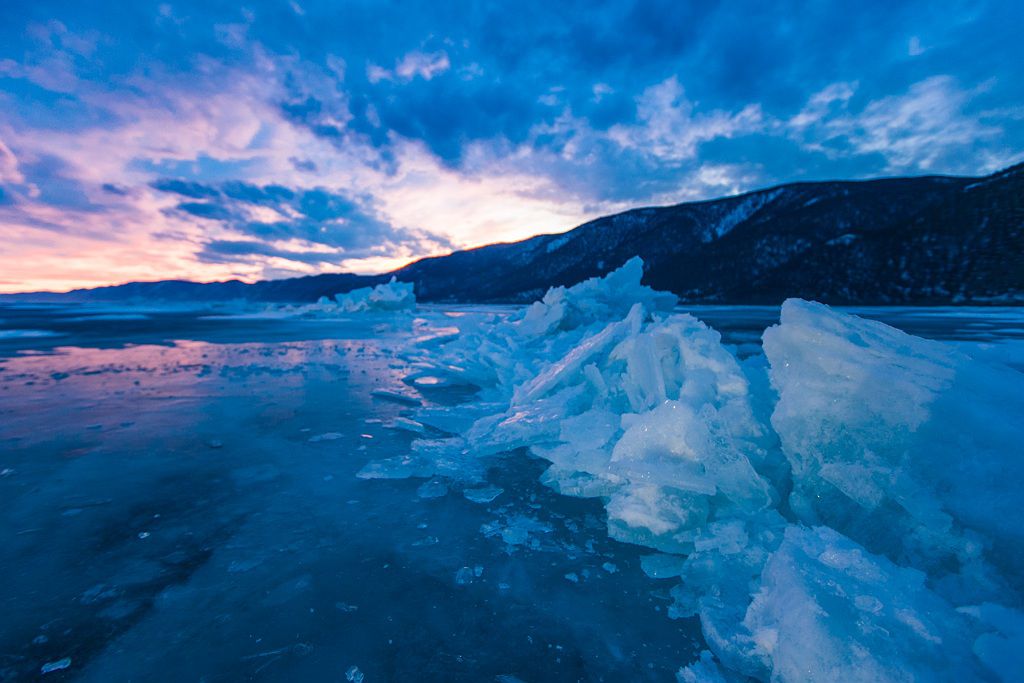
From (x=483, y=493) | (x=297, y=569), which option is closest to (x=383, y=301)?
(x=483, y=493)

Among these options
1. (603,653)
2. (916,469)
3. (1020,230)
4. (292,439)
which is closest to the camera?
(603,653)

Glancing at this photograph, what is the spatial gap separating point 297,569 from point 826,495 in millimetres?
2903

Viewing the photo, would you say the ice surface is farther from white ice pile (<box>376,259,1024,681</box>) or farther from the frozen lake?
the frozen lake

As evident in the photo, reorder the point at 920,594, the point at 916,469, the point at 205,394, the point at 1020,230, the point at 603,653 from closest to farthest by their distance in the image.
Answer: the point at 920,594, the point at 603,653, the point at 916,469, the point at 205,394, the point at 1020,230

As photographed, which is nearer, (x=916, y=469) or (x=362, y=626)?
(x=362, y=626)

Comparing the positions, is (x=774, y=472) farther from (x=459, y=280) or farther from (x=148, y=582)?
(x=459, y=280)

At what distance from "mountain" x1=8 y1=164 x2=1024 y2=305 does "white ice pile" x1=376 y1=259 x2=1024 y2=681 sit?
4354 cm

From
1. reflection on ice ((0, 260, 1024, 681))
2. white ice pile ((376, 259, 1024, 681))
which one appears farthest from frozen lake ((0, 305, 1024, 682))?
white ice pile ((376, 259, 1024, 681))

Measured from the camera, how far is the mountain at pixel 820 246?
113ft

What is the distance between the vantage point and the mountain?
3444 cm

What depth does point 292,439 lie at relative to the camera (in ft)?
13.4

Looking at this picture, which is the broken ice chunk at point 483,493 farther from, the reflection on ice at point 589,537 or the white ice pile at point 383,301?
the white ice pile at point 383,301

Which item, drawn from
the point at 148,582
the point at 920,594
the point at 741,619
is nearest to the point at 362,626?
the point at 148,582

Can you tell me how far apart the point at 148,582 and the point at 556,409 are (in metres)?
3.15
